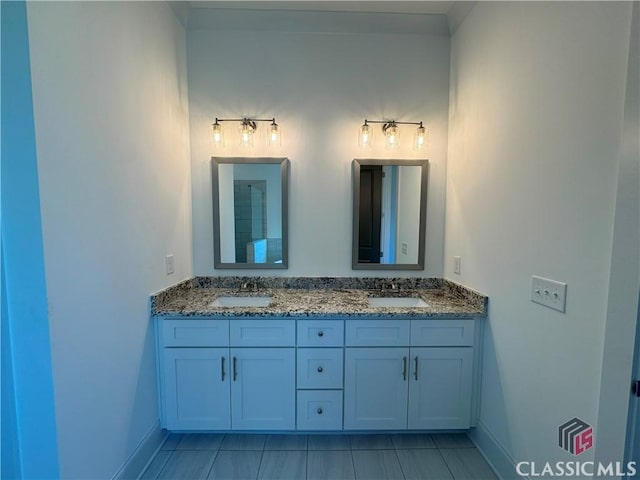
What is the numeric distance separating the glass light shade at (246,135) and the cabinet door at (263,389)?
1503 mm

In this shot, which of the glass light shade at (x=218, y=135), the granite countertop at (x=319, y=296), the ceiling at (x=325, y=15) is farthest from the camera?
the glass light shade at (x=218, y=135)

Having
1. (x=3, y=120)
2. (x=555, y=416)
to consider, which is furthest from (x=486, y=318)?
(x=3, y=120)

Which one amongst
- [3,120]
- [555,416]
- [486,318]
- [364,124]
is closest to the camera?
[3,120]

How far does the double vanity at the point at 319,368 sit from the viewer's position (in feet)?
5.78

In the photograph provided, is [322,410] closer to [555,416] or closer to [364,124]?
[555,416]

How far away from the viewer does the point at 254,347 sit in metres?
1.77

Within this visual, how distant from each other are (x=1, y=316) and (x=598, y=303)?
7.06 ft

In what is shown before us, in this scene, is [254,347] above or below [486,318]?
below

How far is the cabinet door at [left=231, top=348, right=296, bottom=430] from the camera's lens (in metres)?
1.78

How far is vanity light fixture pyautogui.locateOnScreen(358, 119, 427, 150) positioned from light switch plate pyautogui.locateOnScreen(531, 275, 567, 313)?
4.18ft

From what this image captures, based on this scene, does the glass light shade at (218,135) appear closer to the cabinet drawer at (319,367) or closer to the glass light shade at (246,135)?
the glass light shade at (246,135)

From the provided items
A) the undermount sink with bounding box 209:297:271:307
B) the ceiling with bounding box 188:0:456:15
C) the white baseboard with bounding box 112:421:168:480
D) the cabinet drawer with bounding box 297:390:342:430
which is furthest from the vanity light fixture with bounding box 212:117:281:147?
the white baseboard with bounding box 112:421:168:480

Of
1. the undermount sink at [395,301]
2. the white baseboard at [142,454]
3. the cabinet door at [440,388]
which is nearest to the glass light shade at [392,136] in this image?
the undermount sink at [395,301]

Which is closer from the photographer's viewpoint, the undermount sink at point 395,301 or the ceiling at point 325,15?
the ceiling at point 325,15
